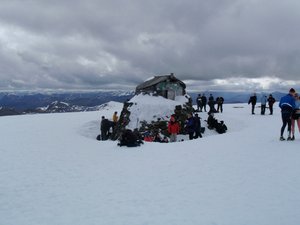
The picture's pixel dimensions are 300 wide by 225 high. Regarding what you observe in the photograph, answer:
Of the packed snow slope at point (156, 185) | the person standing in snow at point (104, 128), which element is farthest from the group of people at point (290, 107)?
the person standing in snow at point (104, 128)

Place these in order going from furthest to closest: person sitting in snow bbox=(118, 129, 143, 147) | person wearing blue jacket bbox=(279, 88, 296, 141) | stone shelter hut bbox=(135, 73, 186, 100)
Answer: stone shelter hut bbox=(135, 73, 186, 100)
person sitting in snow bbox=(118, 129, 143, 147)
person wearing blue jacket bbox=(279, 88, 296, 141)

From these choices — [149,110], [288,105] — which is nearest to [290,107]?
[288,105]

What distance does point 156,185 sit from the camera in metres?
9.08

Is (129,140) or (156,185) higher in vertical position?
(129,140)

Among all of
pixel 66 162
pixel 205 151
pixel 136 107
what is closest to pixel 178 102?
pixel 136 107

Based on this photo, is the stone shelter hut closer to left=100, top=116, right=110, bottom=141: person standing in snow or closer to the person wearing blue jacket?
left=100, top=116, right=110, bottom=141: person standing in snow

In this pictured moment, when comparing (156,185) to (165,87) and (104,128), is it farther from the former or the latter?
(165,87)

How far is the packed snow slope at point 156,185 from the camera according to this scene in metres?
6.80

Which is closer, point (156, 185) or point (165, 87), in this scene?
point (156, 185)

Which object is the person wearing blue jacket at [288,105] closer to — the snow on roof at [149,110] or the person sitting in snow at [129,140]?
the person sitting in snow at [129,140]

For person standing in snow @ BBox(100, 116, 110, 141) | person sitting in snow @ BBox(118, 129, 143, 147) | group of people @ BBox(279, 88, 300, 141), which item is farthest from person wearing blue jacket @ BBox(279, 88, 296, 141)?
person standing in snow @ BBox(100, 116, 110, 141)

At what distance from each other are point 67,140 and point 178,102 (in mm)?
18016

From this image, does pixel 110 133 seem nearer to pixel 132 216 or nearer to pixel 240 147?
pixel 240 147

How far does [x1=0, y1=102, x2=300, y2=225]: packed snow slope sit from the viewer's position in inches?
268
